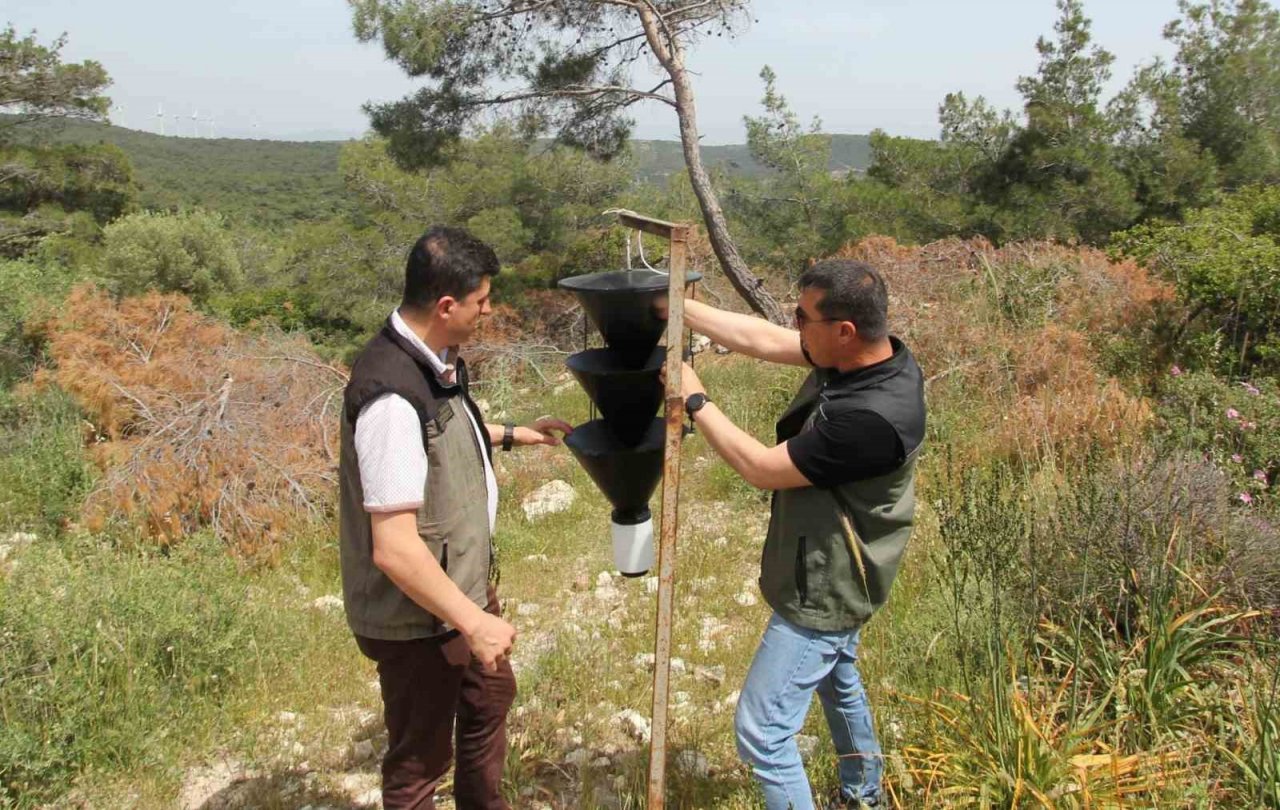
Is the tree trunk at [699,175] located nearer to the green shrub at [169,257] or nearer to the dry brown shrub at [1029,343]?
the dry brown shrub at [1029,343]

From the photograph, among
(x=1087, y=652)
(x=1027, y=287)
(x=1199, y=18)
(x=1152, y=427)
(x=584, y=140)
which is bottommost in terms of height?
(x=1087, y=652)

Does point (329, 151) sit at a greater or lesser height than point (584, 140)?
greater

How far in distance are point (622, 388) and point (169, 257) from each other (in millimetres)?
→ 21013

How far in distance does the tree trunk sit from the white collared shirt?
9.67 meters

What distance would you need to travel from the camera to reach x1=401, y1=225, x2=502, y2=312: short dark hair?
1984mm

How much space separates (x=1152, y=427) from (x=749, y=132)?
11941mm

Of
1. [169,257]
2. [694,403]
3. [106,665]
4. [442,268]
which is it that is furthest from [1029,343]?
[169,257]

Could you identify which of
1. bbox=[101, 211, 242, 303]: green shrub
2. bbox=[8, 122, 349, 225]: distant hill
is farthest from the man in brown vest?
bbox=[8, 122, 349, 225]: distant hill

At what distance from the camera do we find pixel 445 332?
2047 millimetres

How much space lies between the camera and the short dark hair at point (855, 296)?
2035mm

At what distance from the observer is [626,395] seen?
7.46ft

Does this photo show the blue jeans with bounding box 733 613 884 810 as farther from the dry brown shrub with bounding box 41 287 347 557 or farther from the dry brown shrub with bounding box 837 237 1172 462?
the dry brown shrub with bounding box 41 287 347 557

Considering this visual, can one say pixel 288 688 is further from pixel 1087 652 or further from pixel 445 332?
pixel 1087 652

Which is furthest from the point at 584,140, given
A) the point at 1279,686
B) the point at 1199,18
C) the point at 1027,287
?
the point at 1199,18
